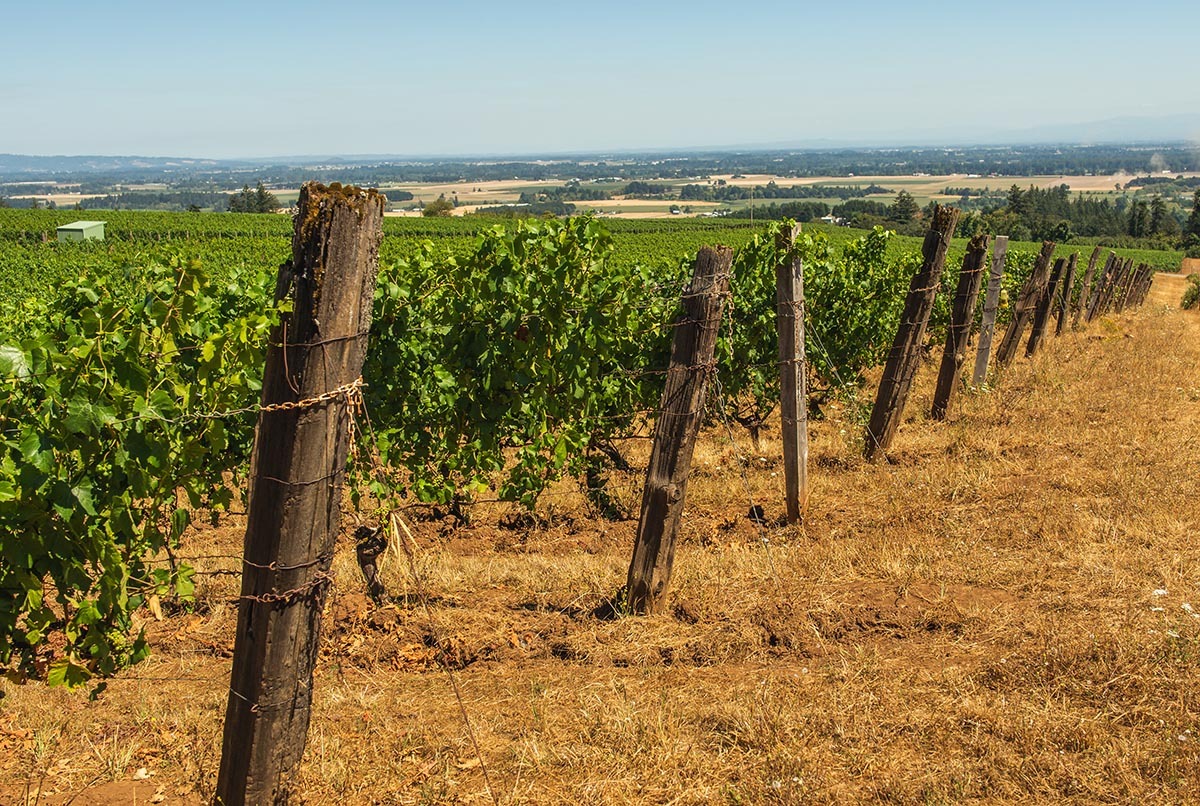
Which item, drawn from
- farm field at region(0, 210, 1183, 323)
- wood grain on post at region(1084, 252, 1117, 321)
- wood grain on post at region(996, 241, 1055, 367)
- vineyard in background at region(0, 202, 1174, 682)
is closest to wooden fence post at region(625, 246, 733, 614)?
vineyard in background at region(0, 202, 1174, 682)

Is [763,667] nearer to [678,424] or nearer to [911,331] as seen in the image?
[678,424]

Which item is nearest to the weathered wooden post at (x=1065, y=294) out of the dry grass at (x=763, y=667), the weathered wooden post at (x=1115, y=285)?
the weathered wooden post at (x=1115, y=285)

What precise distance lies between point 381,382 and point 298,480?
327 cm

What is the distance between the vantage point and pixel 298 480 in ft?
8.52

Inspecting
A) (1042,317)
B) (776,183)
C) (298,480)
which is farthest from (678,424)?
(776,183)

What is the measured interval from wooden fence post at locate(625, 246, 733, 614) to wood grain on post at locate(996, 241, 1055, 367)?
9.17m

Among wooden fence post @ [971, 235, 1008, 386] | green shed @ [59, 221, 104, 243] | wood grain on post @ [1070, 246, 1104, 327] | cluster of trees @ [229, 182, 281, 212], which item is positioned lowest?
wooden fence post @ [971, 235, 1008, 386]

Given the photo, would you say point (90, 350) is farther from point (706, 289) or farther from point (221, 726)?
point (706, 289)

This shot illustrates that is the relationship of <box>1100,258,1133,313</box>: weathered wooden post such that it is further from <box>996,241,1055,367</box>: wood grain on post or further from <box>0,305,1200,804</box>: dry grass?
<box>0,305,1200,804</box>: dry grass

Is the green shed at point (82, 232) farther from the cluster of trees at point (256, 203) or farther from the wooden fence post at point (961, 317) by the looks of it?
the wooden fence post at point (961, 317)

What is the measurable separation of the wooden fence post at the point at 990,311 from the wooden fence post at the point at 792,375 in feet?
16.4

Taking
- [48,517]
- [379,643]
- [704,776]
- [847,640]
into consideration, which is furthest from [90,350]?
[847,640]

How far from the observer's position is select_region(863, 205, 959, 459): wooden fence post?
755 centimetres

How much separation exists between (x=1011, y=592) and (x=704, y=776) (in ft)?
8.18
